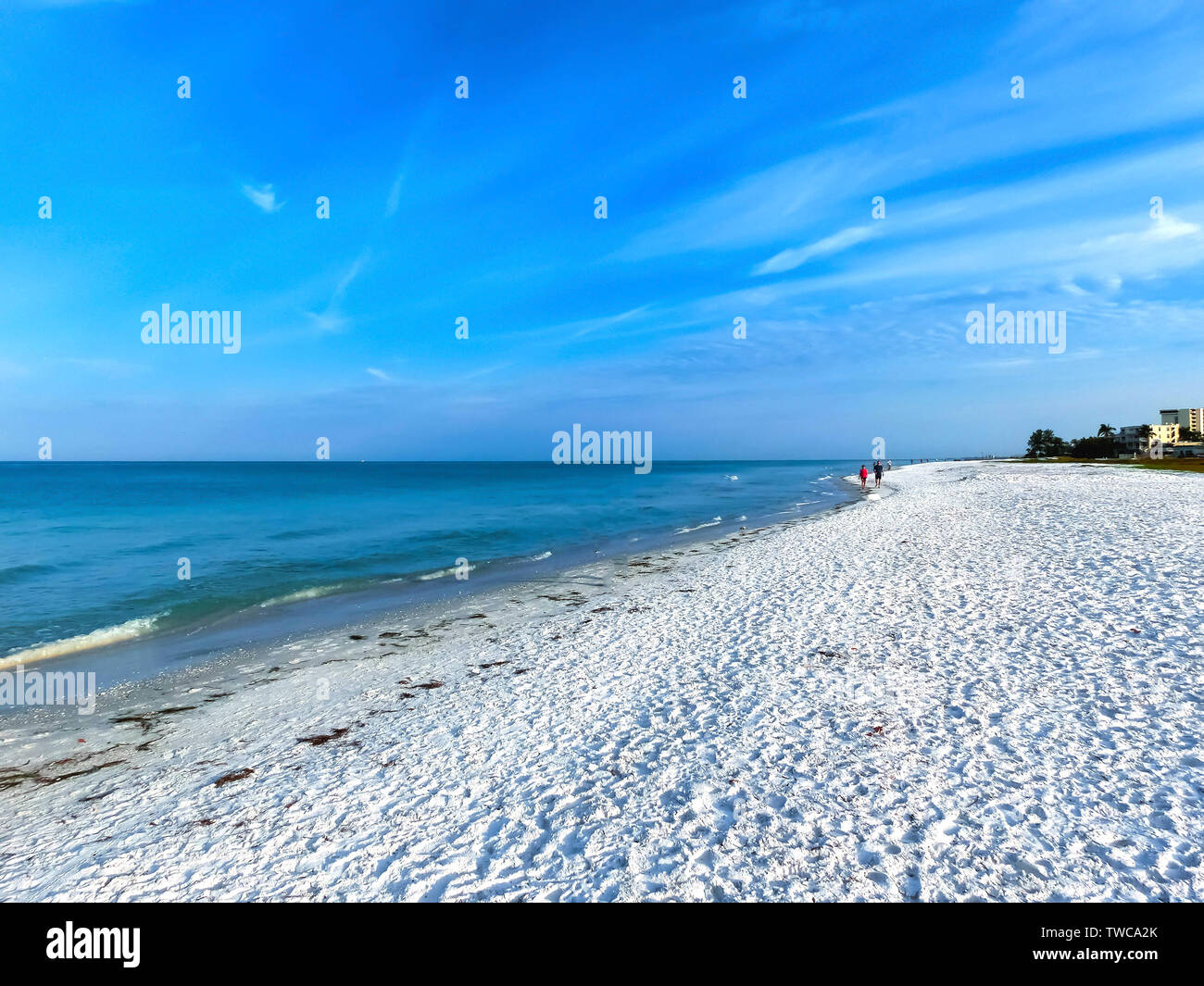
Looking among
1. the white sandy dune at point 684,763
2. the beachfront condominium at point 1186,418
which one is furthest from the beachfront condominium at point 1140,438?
the white sandy dune at point 684,763

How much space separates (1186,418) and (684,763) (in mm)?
222634

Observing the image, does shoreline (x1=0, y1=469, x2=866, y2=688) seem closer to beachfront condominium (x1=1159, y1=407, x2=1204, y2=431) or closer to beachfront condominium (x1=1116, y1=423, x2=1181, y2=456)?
beachfront condominium (x1=1116, y1=423, x2=1181, y2=456)

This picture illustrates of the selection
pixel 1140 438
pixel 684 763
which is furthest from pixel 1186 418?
pixel 684 763

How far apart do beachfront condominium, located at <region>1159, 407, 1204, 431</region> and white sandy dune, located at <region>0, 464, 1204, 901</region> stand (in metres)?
205

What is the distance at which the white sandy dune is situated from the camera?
460 centimetres

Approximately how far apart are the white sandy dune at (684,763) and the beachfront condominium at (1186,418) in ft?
674

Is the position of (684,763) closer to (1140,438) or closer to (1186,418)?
(1140,438)

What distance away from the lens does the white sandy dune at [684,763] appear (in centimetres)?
460

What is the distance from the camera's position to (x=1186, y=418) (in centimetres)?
15388

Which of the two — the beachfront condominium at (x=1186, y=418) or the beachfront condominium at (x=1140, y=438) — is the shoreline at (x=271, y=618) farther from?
the beachfront condominium at (x=1186, y=418)
